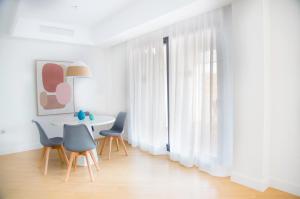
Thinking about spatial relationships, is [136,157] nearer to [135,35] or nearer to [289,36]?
[135,35]

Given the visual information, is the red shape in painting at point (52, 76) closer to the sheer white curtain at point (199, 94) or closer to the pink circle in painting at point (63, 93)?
the pink circle in painting at point (63, 93)

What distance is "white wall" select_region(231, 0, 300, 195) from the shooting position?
93.4 inches

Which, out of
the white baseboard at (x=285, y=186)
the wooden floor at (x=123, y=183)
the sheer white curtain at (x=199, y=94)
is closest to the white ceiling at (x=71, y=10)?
the sheer white curtain at (x=199, y=94)

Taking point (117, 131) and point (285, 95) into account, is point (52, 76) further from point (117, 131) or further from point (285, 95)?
point (285, 95)

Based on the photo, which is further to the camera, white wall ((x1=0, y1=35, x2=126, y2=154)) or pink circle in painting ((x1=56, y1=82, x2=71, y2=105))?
pink circle in painting ((x1=56, y1=82, x2=71, y2=105))

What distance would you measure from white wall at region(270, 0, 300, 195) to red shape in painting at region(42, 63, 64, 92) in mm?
4060

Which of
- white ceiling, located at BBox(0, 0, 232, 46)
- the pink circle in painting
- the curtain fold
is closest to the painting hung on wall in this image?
the pink circle in painting

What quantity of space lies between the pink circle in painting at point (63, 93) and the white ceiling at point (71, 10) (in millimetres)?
1372

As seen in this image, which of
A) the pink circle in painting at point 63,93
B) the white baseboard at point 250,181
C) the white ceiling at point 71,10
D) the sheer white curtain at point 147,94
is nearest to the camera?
the white baseboard at point 250,181

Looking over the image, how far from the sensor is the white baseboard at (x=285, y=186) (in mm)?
2365

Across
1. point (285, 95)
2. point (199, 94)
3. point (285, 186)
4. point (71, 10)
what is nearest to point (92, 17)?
point (71, 10)

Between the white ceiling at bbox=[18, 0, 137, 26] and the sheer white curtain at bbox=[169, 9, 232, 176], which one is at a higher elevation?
the white ceiling at bbox=[18, 0, 137, 26]

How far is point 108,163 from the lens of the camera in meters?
3.50

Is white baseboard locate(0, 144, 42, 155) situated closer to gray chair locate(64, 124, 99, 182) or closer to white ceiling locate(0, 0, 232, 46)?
gray chair locate(64, 124, 99, 182)
